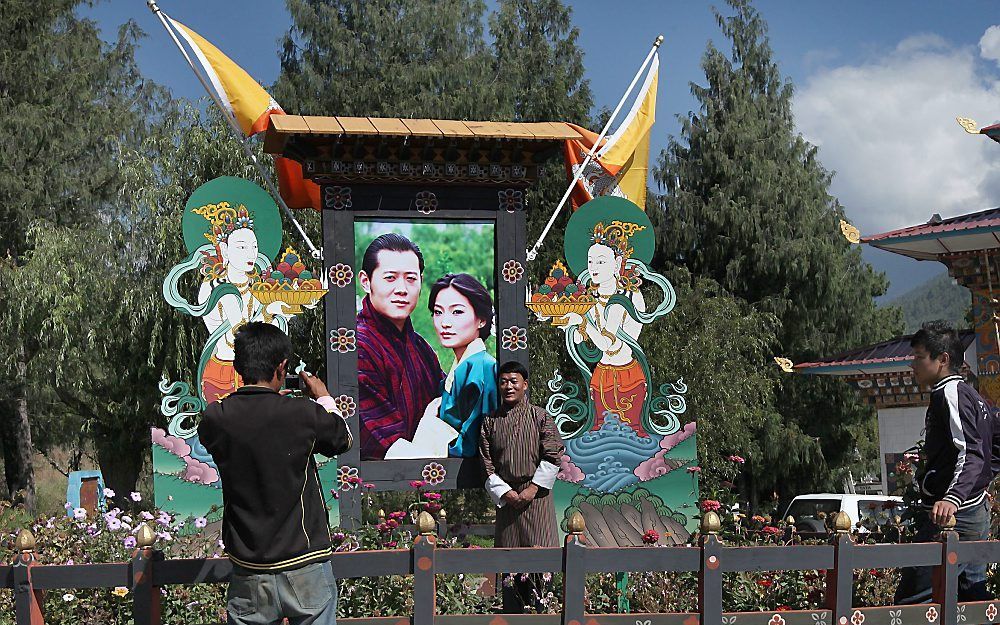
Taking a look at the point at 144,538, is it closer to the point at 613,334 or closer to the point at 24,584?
the point at 24,584

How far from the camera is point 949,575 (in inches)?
206

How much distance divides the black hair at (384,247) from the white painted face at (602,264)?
5.43 feet

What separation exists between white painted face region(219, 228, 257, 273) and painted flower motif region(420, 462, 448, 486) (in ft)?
6.92

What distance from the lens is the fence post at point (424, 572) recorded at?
458cm

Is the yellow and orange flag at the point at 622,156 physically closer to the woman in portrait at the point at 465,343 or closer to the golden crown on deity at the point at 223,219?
the woman in portrait at the point at 465,343

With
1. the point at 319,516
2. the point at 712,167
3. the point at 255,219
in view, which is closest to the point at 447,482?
the point at 255,219

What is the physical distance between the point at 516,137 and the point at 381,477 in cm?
Answer: 281

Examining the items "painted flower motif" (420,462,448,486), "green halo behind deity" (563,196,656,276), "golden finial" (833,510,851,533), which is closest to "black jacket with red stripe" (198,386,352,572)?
"golden finial" (833,510,851,533)

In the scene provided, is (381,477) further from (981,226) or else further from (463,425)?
(981,226)

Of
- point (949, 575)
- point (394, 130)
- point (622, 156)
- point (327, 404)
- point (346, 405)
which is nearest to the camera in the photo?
point (327, 404)

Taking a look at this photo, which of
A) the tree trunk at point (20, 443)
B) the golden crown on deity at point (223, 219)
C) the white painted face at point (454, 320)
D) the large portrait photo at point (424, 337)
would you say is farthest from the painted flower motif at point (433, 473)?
the tree trunk at point (20, 443)

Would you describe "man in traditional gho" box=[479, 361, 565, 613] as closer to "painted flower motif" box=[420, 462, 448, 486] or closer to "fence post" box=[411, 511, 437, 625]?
"painted flower motif" box=[420, 462, 448, 486]

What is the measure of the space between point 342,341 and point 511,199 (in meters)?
1.76

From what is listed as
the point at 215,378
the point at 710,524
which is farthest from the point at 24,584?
the point at 215,378
